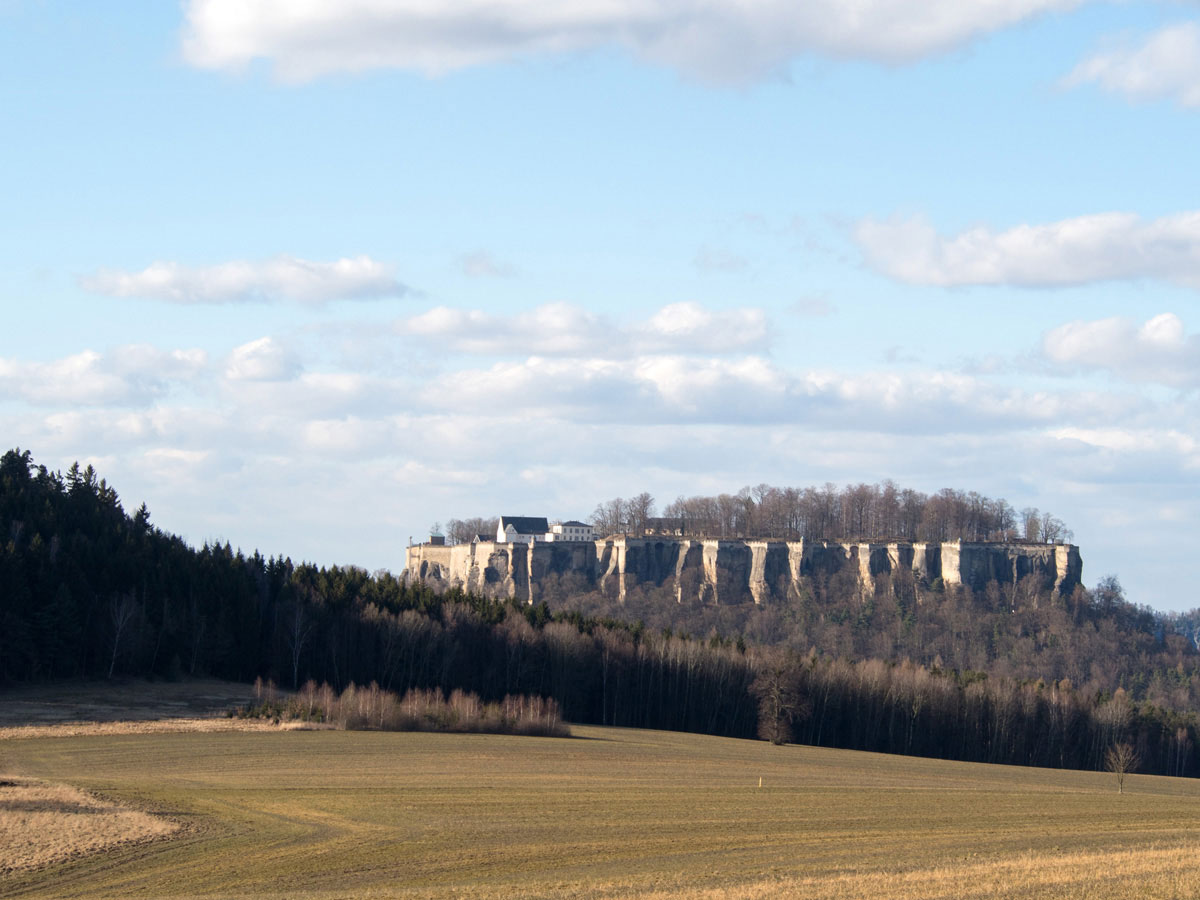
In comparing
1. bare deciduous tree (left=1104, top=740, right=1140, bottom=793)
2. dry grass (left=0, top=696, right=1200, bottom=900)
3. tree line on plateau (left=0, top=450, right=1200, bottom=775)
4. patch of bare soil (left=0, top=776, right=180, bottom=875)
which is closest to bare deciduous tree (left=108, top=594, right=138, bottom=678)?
tree line on plateau (left=0, top=450, right=1200, bottom=775)

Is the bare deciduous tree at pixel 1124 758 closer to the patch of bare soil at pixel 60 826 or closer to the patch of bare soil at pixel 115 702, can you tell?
the patch of bare soil at pixel 115 702

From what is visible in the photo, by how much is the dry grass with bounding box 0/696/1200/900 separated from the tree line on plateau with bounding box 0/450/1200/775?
2442 cm

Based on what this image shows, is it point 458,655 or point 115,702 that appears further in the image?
point 458,655

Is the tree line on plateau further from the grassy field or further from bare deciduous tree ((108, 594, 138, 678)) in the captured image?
the grassy field

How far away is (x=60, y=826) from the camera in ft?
118

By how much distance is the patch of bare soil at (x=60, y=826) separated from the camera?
32625mm

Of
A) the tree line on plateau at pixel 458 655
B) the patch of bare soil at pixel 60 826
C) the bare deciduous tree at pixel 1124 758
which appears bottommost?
the bare deciduous tree at pixel 1124 758

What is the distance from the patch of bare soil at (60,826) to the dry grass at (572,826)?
89 cm

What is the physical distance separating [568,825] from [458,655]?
61.4 metres

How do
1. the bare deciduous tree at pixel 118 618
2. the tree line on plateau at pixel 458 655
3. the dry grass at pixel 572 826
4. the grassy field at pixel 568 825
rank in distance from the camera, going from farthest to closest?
the tree line on plateau at pixel 458 655, the bare deciduous tree at pixel 118 618, the grassy field at pixel 568 825, the dry grass at pixel 572 826

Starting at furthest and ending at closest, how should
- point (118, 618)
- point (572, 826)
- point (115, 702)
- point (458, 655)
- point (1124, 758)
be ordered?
1. point (458, 655)
2. point (118, 618)
3. point (1124, 758)
4. point (115, 702)
5. point (572, 826)

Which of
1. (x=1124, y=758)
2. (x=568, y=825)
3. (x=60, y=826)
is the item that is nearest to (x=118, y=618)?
(x=60, y=826)

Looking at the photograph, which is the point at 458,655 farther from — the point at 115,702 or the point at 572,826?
the point at 572,826

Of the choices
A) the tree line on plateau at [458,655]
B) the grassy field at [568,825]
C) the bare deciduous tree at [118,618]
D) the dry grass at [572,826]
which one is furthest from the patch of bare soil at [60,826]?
the tree line on plateau at [458,655]
